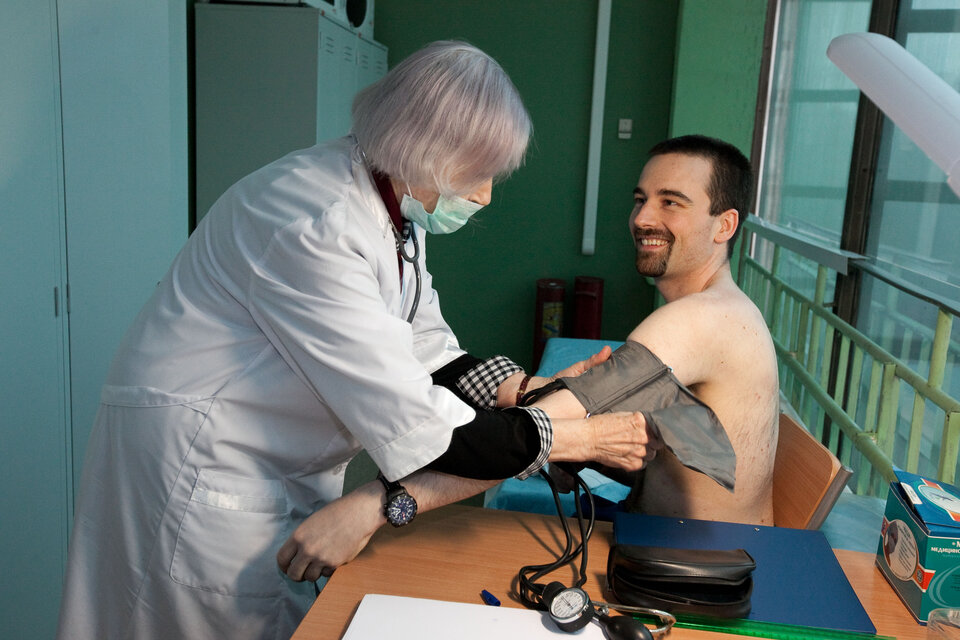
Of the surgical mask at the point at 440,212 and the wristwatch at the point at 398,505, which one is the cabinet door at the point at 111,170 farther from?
the wristwatch at the point at 398,505

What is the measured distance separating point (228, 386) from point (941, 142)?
0.97 metres

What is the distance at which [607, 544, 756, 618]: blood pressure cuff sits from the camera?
97 centimetres

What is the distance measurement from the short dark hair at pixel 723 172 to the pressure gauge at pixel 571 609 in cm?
87

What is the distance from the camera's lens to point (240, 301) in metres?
1.17

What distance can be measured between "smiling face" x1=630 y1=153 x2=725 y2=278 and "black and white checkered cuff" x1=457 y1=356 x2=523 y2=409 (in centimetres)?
35

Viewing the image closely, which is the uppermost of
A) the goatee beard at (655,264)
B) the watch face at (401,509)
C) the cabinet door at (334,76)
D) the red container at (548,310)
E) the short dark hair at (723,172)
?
the cabinet door at (334,76)

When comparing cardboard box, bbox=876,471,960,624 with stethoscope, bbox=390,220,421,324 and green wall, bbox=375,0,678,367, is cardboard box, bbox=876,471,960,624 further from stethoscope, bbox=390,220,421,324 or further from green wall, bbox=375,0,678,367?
green wall, bbox=375,0,678,367

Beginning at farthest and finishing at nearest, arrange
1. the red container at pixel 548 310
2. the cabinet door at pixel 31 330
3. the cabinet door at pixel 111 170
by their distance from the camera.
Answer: the red container at pixel 548 310 → the cabinet door at pixel 111 170 → the cabinet door at pixel 31 330

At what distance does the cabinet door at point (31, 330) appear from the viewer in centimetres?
182

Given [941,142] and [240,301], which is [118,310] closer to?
[240,301]

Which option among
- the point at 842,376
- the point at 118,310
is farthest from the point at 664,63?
the point at 118,310

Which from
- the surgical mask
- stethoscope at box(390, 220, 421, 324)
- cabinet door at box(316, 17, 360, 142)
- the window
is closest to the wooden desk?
stethoscope at box(390, 220, 421, 324)

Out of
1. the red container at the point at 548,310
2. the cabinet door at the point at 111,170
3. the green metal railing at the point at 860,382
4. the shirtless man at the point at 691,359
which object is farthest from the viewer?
the red container at the point at 548,310

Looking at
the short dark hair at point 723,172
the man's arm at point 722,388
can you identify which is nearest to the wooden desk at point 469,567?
the man's arm at point 722,388
